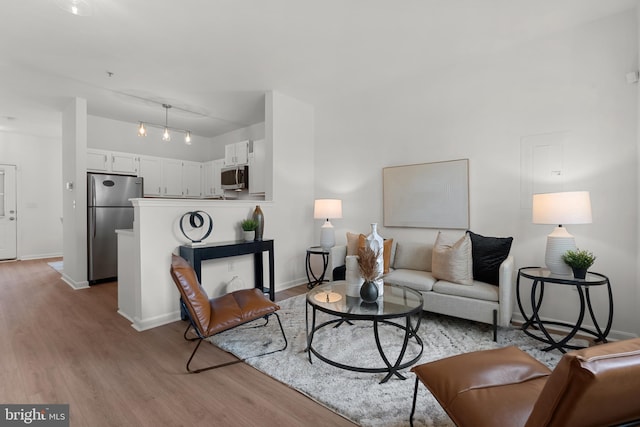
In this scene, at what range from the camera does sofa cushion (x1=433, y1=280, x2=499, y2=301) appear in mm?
2670

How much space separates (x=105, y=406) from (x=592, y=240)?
13.1 feet

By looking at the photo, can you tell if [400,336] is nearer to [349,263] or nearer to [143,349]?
[349,263]

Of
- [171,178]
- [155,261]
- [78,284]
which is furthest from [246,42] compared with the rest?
[78,284]

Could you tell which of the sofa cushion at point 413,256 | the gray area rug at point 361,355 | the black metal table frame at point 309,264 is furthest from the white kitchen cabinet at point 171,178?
the sofa cushion at point 413,256

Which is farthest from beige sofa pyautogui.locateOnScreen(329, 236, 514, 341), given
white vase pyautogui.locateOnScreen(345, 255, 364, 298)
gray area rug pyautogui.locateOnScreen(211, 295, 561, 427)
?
white vase pyautogui.locateOnScreen(345, 255, 364, 298)

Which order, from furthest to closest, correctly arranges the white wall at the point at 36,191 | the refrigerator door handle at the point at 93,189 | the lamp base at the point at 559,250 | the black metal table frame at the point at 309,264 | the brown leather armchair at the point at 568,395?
the white wall at the point at 36,191
the refrigerator door handle at the point at 93,189
the black metal table frame at the point at 309,264
the lamp base at the point at 559,250
the brown leather armchair at the point at 568,395

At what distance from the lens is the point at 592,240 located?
2.77m

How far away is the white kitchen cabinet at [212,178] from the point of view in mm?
6120

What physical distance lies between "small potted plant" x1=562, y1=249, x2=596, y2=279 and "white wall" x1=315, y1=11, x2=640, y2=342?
1.82 feet

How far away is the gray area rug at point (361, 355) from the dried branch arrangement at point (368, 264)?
0.63 metres

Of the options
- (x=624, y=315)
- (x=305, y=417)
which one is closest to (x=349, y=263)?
(x=305, y=417)

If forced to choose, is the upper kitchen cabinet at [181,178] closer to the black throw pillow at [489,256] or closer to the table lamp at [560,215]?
the black throw pillow at [489,256]

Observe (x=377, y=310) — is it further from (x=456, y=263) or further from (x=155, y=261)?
(x=155, y=261)

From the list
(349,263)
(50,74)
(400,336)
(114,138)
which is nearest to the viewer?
(349,263)
